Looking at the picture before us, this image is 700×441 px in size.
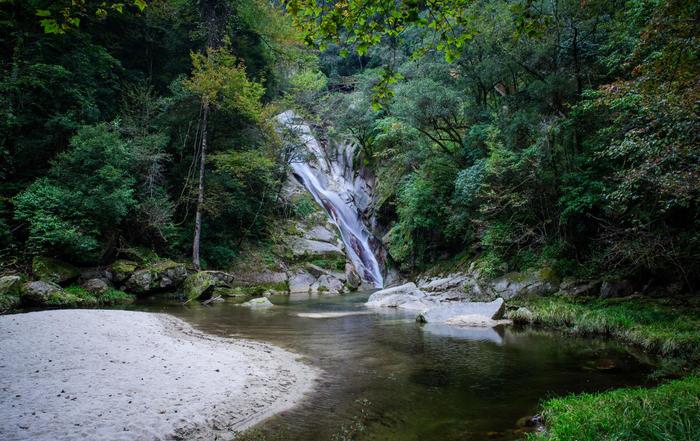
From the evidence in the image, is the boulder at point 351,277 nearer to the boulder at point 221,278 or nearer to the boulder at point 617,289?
the boulder at point 221,278

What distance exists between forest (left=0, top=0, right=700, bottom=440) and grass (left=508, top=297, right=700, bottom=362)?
54mm

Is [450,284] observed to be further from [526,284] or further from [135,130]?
[135,130]

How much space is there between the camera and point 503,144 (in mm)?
17219

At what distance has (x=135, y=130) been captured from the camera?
68.5 feet

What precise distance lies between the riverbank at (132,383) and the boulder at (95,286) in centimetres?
687

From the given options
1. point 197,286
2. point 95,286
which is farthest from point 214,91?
point 95,286

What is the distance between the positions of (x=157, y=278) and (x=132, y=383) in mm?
13398

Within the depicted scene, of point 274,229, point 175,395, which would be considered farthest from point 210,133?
point 175,395

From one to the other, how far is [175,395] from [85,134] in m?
16.4

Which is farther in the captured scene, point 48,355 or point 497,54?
point 497,54

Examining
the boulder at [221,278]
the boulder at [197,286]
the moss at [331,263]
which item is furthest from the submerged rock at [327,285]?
the boulder at [197,286]

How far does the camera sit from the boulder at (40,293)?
1277 centimetres

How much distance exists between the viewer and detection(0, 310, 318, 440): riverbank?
4160mm

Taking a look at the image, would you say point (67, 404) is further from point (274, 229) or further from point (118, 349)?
point (274, 229)
